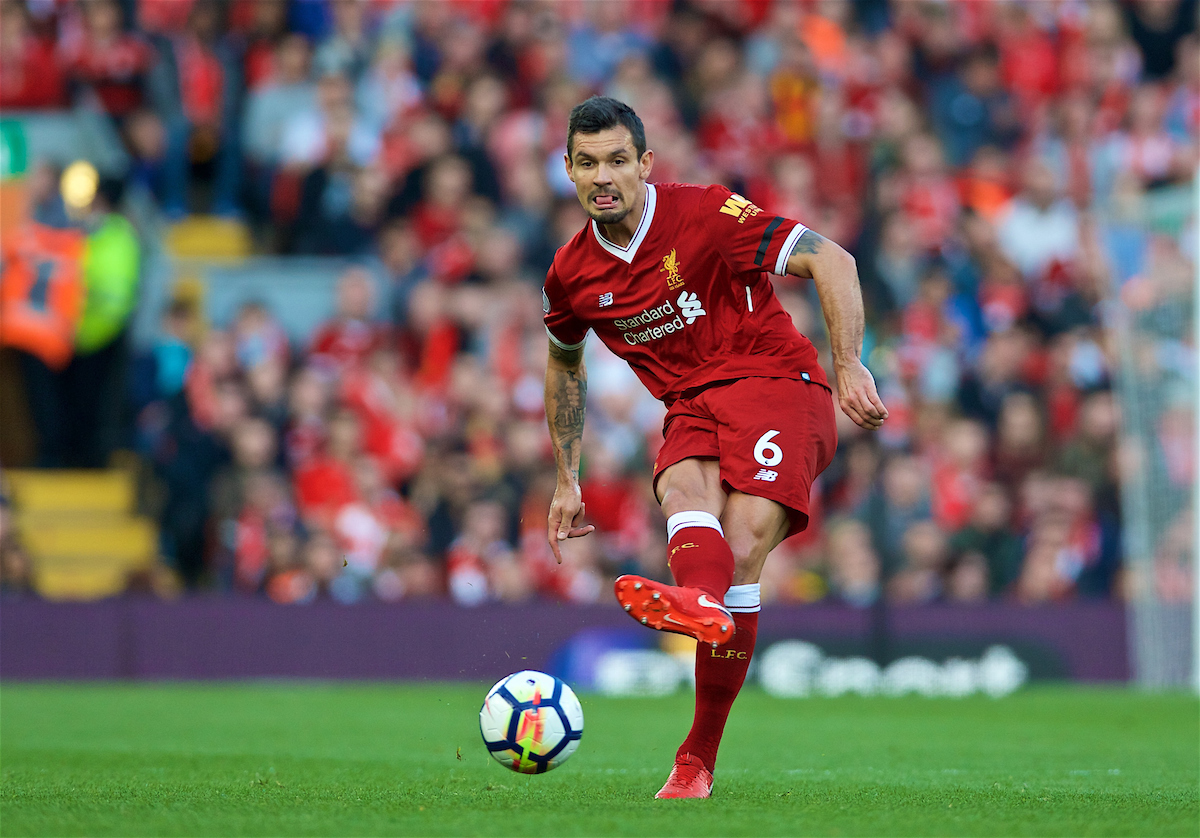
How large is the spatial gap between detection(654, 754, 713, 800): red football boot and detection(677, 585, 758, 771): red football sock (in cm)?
6

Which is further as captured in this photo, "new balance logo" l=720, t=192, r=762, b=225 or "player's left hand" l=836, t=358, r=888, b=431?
"new balance logo" l=720, t=192, r=762, b=225

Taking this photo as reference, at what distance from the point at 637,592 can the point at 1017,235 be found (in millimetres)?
11631

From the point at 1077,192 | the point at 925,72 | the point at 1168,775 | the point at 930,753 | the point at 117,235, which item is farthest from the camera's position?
the point at 925,72

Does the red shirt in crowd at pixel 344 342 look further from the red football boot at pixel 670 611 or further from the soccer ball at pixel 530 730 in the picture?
the red football boot at pixel 670 611

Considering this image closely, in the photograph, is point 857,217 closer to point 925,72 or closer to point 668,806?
point 925,72

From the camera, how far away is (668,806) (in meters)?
5.22

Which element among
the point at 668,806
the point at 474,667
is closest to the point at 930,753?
the point at 668,806

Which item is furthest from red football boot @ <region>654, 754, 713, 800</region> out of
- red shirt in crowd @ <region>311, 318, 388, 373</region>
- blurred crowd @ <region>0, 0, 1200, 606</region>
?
red shirt in crowd @ <region>311, 318, 388, 373</region>

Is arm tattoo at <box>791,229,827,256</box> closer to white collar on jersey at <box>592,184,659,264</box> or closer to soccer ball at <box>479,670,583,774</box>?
white collar on jersey at <box>592,184,659,264</box>

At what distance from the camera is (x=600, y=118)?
5715 millimetres

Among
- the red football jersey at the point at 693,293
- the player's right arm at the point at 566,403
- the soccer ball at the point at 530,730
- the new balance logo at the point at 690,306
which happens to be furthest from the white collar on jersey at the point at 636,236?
the soccer ball at the point at 530,730

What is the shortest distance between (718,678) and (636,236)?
157 cm

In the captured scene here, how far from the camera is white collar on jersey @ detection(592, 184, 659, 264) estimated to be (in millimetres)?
5941

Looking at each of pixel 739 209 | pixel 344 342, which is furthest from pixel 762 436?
pixel 344 342
